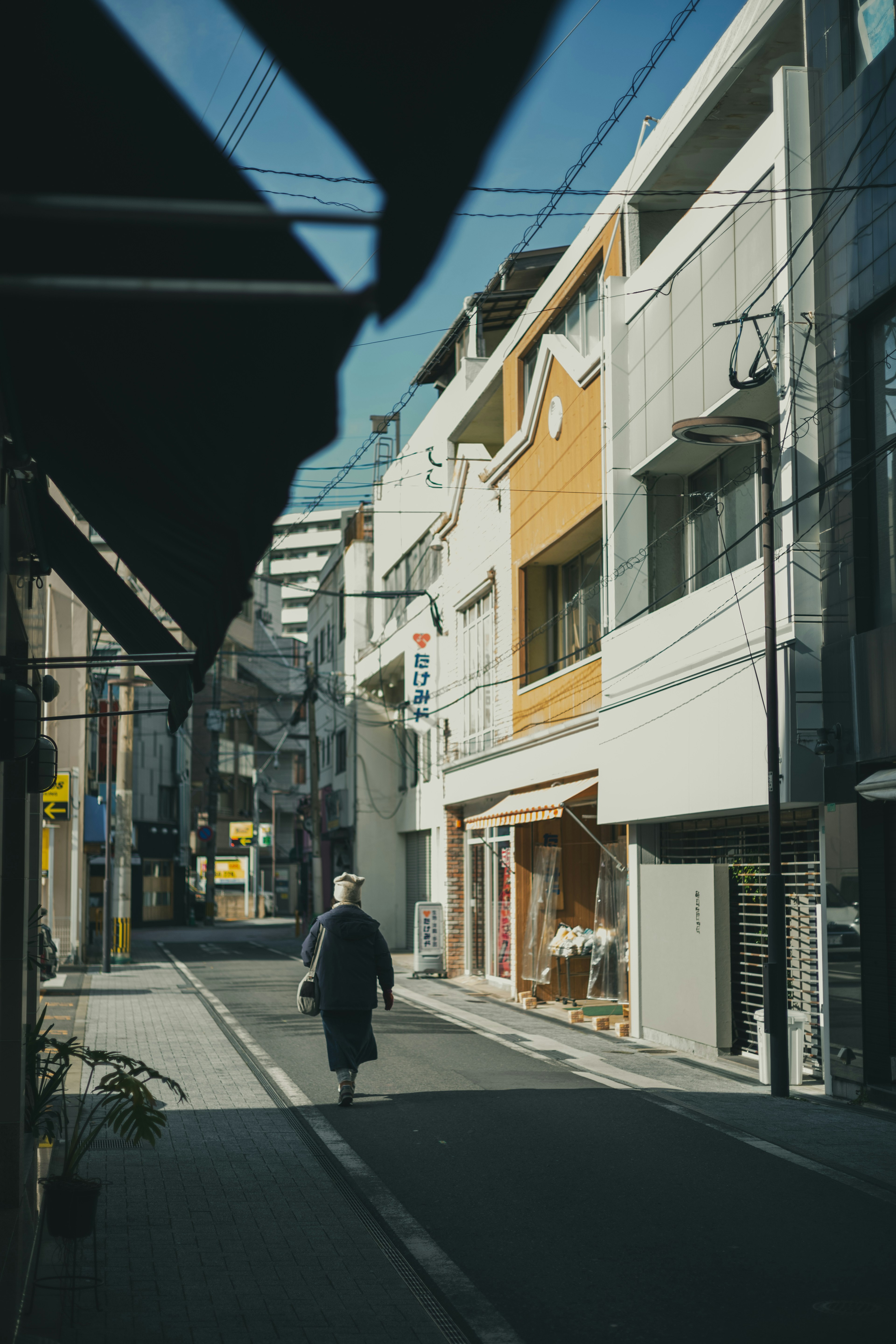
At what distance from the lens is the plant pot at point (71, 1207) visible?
5.77 meters

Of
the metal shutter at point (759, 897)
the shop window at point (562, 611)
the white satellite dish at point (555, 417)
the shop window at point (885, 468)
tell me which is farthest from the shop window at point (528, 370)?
the shop window at point (885, 468)

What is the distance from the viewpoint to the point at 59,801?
25.8 metres

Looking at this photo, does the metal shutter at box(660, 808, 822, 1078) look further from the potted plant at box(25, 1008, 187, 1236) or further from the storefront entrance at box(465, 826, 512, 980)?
the storefront entrance at box(465, 826, 512, 980)

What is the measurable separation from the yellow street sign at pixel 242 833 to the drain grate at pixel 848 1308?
64649mm

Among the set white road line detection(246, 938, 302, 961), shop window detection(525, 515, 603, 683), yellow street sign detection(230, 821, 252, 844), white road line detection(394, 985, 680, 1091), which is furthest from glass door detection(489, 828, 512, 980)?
yellow street sign detection(230, 821, 252, 844)

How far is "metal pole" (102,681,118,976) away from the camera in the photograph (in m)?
26.0

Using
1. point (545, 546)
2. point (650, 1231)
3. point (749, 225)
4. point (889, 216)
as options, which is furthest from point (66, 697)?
point (650, 1231)

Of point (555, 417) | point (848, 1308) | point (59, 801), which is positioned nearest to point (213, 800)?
point (59, 801)

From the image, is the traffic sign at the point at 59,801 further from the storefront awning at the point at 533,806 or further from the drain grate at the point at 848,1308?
the drain grate at the point at 848,1308

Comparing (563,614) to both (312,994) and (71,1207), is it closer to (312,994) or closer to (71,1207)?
(312,994)

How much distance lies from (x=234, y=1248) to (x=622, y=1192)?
259 cm

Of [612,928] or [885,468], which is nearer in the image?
[885,468]

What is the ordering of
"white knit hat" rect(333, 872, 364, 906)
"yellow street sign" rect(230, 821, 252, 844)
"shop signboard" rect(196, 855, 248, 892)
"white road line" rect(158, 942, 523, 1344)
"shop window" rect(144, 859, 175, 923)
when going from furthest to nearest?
"shop signboard" rect(196, 855, 248, 892) < "yellow street sign" rect(230, 821, 252, 844) < "shop window" rect(144, 859, 175, 923) < "white knit hat" rect(333, 872, 364, 906) < "white road line" rect(158, 942, 523, 1344)

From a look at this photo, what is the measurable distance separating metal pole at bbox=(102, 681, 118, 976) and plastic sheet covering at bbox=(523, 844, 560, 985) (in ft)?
28.0
